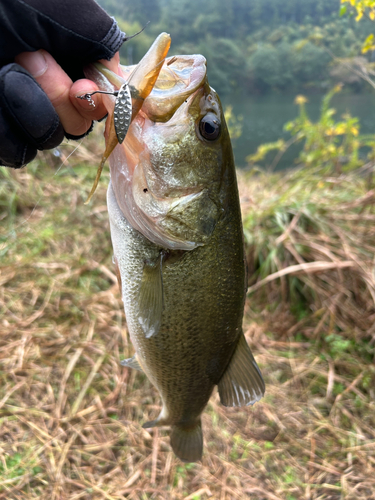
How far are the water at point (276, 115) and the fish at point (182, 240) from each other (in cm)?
1270

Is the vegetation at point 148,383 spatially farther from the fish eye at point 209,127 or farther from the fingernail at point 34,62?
the fish eye at point 209,127

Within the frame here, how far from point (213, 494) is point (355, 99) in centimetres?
2282

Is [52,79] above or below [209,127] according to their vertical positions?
above

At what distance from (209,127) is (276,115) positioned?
91.1 feet

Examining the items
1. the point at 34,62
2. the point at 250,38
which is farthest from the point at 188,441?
the point at 250,38

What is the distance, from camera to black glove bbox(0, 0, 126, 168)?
80cm

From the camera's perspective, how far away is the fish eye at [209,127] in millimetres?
1001

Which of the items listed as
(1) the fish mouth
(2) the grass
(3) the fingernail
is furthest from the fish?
(2) the grass

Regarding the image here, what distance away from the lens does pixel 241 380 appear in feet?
4.51

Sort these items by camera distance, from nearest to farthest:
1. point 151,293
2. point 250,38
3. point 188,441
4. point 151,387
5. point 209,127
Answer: point 209,127 < point 151,293 < point 188,441 < point 151,387 < point 250,38

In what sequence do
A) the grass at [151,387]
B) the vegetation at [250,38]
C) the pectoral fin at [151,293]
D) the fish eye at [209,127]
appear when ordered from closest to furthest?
the fish eye at [209,127]
the pectoral fin at [151,293]
the grass at [151,387]
the vegetation at [250,38]

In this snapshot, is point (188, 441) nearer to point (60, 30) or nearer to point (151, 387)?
point (151, 387)

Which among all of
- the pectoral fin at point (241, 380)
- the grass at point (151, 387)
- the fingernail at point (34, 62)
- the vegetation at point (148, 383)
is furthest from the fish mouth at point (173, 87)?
the grass at point (151, 387)

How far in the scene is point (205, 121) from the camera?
1005 millimetres
